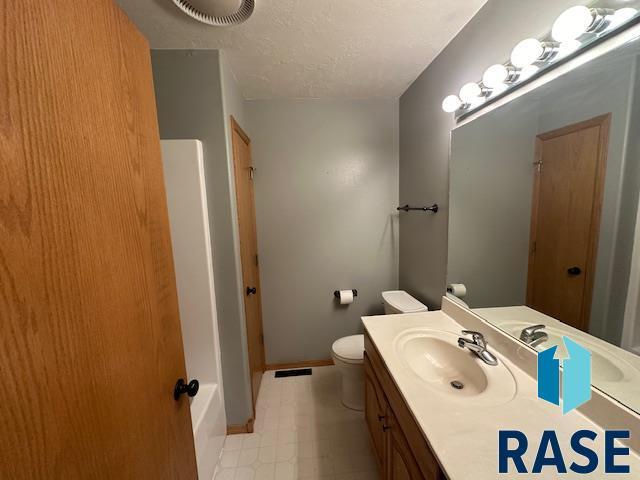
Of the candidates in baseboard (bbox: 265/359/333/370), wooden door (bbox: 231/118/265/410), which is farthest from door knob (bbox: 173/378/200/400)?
baseboard (bbox: 265/359/333/370)

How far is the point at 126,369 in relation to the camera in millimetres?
590

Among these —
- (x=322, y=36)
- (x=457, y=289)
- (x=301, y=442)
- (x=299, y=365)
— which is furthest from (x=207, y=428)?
(x=322, y=36)

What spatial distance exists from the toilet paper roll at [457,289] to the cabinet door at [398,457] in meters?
0.74

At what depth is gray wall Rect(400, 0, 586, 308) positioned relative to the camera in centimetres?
100

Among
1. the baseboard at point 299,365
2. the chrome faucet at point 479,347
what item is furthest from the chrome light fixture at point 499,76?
the baseboard at point 299,365

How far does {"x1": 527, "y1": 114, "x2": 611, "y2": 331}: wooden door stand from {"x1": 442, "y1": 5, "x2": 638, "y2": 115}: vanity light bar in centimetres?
26

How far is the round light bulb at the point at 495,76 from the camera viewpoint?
103cm

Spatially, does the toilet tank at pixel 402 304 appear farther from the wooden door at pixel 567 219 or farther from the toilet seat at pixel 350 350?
the wooden door at pixel 567 219

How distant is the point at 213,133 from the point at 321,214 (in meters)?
1.02

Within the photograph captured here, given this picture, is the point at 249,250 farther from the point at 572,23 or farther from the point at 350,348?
the point at 572,23

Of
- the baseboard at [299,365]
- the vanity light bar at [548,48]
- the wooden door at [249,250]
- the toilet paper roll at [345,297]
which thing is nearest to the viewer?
the vanity light bar at [548,48]

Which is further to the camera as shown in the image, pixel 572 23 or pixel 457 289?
pixel 457 289

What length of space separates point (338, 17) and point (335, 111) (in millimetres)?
866

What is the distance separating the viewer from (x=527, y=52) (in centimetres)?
90
